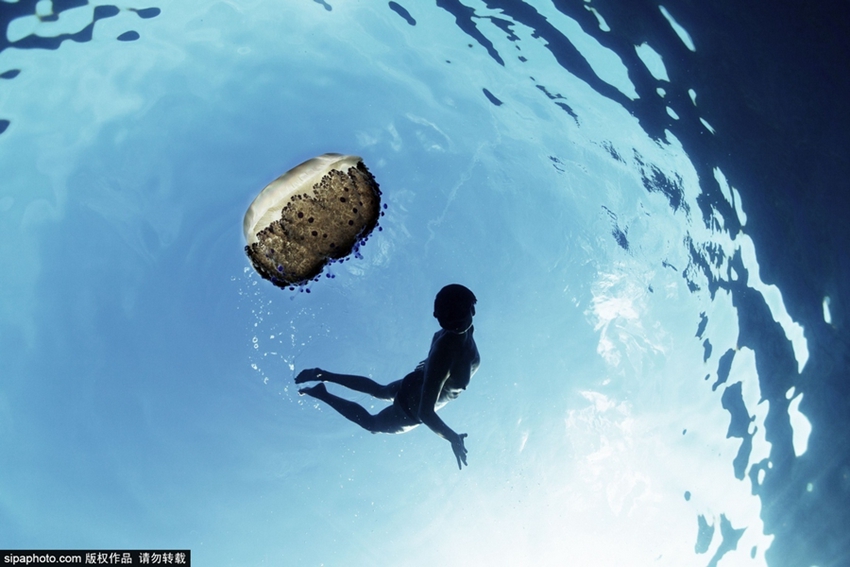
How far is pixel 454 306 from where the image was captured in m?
5.02

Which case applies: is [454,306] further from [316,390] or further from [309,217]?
[316,390]

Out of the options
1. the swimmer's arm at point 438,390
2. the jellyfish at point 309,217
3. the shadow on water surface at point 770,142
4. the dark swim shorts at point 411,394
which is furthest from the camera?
the shadow on water surface at point 770,142

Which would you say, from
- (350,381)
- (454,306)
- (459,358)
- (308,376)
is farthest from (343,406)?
(454,306)

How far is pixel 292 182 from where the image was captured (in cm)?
414

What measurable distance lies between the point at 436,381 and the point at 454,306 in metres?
1.11

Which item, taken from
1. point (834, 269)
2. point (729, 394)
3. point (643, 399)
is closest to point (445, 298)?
point (834, 269)

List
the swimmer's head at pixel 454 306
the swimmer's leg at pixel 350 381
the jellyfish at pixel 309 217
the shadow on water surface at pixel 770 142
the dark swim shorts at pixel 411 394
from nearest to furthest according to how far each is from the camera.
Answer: the jellyfish at pixel 309 217 → the swimmer's head at pixel 454 306 → the dark swim shorts at pixel 411 394 → the shadow on water surface at pixel 770 142 → the swimmer's leg at pixel 350 381

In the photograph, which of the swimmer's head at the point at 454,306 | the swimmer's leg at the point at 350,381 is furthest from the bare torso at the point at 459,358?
the swimmer's leg at the point at 350,381

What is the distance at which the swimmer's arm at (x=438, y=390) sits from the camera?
17.8ft

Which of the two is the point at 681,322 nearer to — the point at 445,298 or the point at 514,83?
the point at 514,83

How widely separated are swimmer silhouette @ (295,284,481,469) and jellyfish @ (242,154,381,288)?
52.0 inches

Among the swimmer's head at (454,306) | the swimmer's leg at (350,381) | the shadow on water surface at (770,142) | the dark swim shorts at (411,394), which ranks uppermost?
the shadow on water surface at (770,142)

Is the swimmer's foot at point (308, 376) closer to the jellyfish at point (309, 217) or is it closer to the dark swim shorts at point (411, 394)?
the dark swim shorts at point (411, 394)

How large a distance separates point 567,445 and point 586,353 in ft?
12.5
